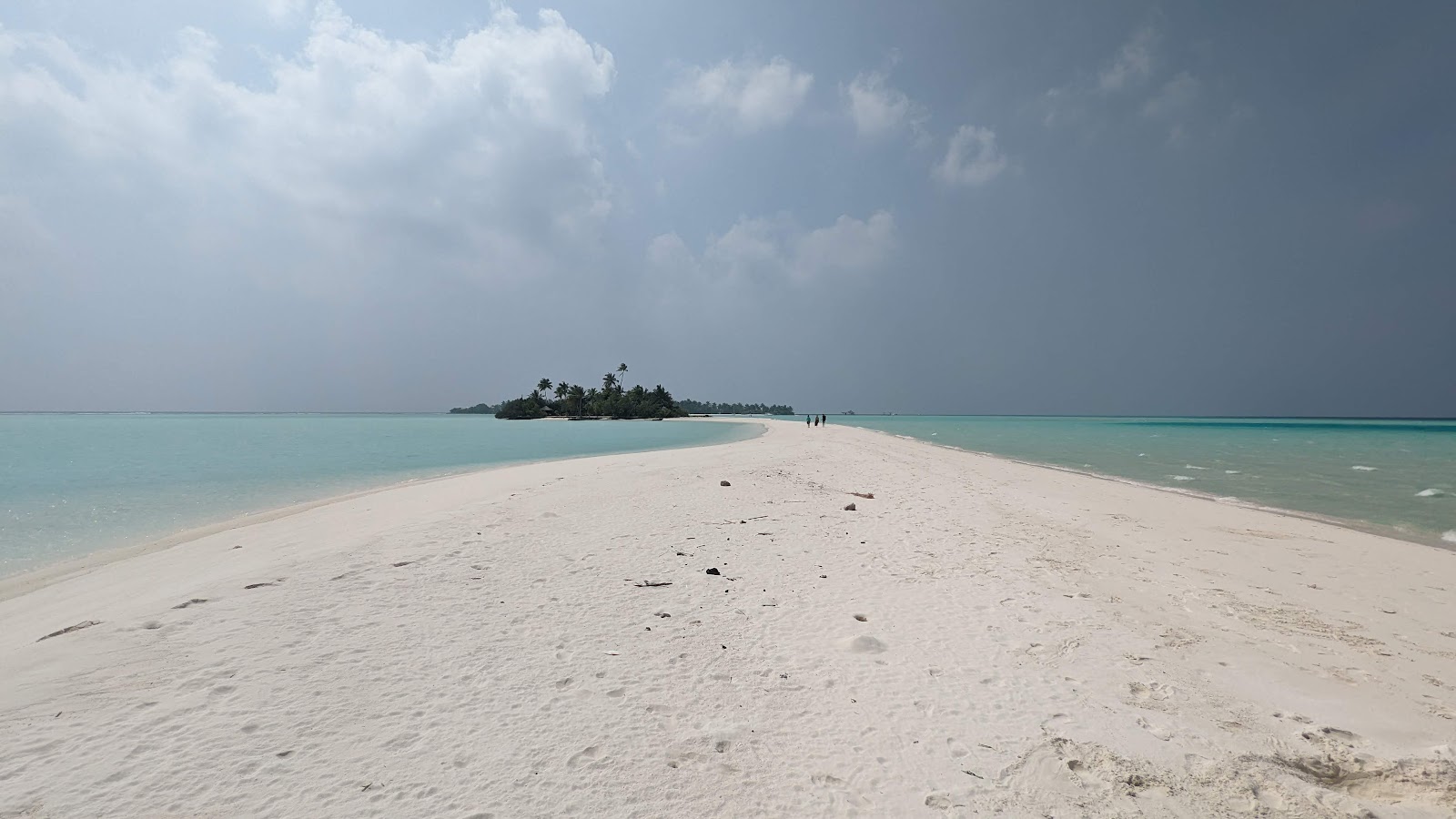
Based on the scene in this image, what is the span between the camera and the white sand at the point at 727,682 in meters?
2.80

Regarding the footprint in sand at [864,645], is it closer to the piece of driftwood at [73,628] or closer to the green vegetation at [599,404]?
the piece of driftwood at [73,628]

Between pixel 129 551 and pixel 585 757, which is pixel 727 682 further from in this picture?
pixel 129 551

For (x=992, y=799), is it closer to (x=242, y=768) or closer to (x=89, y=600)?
(x=242, y=768)

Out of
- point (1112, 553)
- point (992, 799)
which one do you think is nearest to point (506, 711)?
point (992, 799)

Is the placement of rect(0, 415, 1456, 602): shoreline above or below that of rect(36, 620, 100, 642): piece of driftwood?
below

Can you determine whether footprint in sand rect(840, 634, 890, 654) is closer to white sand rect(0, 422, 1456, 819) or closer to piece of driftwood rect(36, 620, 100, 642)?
white sand rect(0, 422, 1456, 819)

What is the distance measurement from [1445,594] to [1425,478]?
808 inches

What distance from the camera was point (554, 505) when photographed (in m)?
10.7

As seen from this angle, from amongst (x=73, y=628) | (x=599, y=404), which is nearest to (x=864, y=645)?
(x=73, y=628)

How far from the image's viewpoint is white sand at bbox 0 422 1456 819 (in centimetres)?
280

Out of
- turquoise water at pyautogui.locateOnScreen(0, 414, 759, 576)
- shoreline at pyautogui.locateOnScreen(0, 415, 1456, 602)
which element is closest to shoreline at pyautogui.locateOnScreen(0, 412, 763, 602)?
shoreline at pyautogui.locateOnScreen(0, 415, 1456, 602)

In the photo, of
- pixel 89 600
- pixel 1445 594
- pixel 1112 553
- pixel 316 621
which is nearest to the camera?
pixel 316 621

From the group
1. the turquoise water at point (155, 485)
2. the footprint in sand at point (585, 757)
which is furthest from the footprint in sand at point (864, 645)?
the turquoise water at point (155, 485)

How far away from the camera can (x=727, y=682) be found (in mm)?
3969
